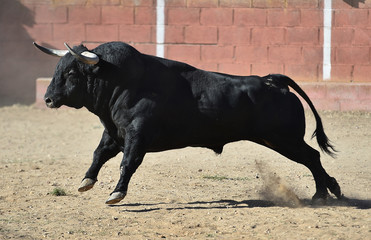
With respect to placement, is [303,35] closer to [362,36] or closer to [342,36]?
[342,36]

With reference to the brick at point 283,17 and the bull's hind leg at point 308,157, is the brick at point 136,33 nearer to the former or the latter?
the brick at point 283,17

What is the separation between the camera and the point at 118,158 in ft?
33.1

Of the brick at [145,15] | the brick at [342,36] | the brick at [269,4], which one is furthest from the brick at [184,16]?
the brick at [342,36]

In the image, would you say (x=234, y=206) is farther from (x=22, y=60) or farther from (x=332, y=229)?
(x=22, y=60)

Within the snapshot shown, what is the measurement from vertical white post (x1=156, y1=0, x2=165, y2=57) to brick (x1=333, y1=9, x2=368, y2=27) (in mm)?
3418

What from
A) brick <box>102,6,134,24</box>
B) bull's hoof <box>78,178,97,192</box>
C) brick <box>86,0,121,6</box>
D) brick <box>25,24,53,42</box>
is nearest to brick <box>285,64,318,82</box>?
brick <box>102,6,134,24</box>

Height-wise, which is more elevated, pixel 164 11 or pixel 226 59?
pixel 164 11

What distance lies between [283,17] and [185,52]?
80.9 inches

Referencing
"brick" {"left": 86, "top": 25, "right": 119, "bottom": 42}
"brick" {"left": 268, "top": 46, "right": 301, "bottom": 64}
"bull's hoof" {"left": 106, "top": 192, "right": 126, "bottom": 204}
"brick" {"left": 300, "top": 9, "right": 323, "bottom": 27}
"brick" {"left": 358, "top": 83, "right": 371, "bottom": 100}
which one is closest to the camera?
"bull's hoof" {"left": 106, "top": 192, "right": 126, "bottom": 204}

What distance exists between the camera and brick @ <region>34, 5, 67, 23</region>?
14.6 meters

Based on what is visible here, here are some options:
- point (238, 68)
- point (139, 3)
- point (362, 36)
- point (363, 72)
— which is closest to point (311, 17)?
point (362, 36)

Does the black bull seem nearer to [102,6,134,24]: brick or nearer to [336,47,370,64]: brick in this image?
[336,47,370,64]: brick

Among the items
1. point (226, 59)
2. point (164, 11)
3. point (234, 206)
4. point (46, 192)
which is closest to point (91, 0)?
point (164, 11)

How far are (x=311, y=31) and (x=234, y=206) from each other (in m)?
7.75
